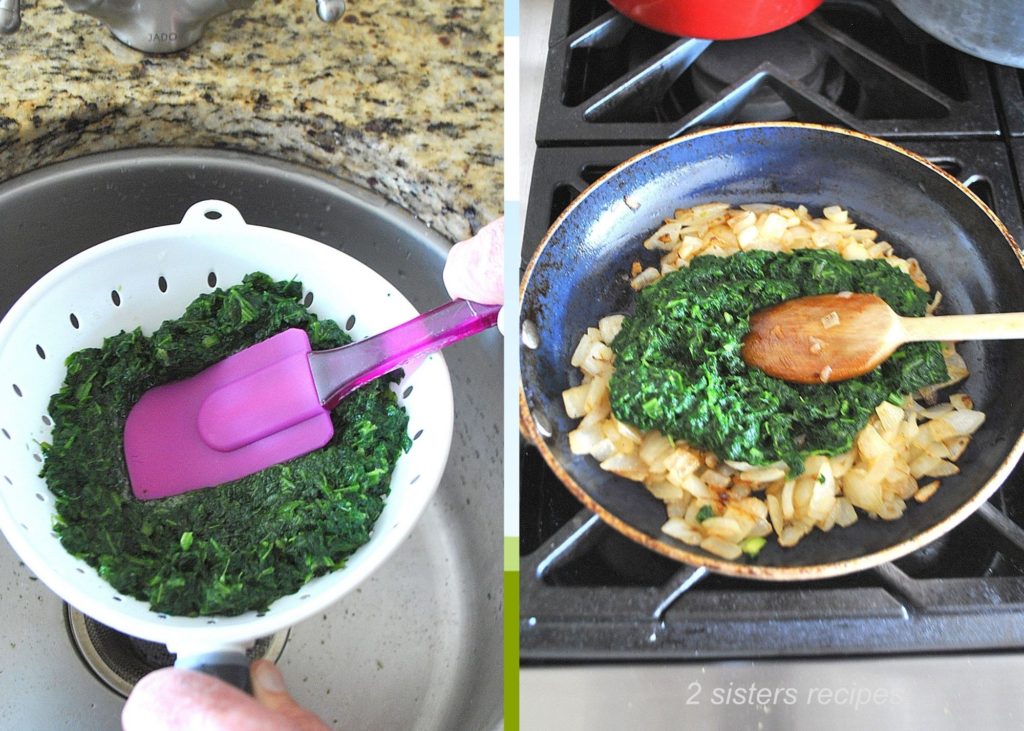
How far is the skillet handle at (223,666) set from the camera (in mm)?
512

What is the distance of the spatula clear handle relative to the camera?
0.59m

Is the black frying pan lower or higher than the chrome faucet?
lower

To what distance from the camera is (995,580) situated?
509 mm

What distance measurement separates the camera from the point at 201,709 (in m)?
0.46

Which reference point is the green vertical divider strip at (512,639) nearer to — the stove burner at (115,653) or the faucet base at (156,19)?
the stove burner at (115,653)

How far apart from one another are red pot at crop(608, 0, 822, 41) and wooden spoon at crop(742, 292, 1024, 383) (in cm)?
23

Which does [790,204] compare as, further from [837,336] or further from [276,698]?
[276,698]

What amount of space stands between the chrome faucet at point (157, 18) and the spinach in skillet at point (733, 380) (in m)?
0.35

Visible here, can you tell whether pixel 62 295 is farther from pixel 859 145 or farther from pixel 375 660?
pixel 859 145

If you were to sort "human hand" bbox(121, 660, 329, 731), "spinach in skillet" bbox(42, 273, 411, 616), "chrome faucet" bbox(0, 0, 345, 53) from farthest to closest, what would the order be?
"chrome faucet" bbox(0, 0, 345, 53), "spinach in skillet" bbox(42, 273, 411, 616), "human hand" bbox(121, 660, 329, 731)

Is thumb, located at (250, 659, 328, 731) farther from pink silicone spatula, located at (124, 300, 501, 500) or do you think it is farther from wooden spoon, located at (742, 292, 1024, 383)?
wooden spoon, located at (742, 292, 1024, 383)

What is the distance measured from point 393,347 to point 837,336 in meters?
0.27

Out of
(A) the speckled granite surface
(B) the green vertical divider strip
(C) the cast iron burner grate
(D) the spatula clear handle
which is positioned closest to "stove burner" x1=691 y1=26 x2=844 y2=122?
(C) the cast iron burner grate

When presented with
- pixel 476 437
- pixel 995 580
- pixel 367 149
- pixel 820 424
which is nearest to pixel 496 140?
pixel 367 149
